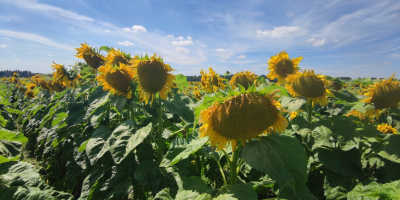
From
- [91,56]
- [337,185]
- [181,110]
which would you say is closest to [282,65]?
[337,185]

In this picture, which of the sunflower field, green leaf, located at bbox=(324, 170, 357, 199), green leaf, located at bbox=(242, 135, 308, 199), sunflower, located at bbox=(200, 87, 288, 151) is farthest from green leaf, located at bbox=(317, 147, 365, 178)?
sunflower, located at bbox=(200, 87, 288, 151)

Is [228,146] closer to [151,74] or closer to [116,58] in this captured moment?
[151,74]

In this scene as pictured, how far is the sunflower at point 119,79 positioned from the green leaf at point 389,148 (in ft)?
8.39

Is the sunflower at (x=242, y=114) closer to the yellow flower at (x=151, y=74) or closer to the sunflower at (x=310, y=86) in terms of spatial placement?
the yellow flower at (x=151, y=74)

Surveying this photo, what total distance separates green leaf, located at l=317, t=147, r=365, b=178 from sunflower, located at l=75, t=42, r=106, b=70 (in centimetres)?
351

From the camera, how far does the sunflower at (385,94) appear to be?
2.07 metres

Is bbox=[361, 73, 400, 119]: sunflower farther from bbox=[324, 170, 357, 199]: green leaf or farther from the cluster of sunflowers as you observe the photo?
the cluster of sunflowers

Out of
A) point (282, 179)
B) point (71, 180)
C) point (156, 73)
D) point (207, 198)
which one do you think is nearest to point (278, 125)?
point (282, 179)

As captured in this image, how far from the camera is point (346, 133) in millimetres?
Answer: 2006

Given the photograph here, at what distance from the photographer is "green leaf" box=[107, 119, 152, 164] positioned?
169 cm

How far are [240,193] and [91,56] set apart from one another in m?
3.35

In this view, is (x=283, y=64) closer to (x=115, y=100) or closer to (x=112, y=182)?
(x=115, y=100)

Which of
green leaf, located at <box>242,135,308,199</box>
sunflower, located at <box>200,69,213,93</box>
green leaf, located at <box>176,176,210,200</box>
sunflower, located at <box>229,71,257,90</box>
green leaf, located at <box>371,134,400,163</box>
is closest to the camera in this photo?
green leaf, located at <box>242,135,308,199</box>

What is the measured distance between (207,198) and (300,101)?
1.32 metres
